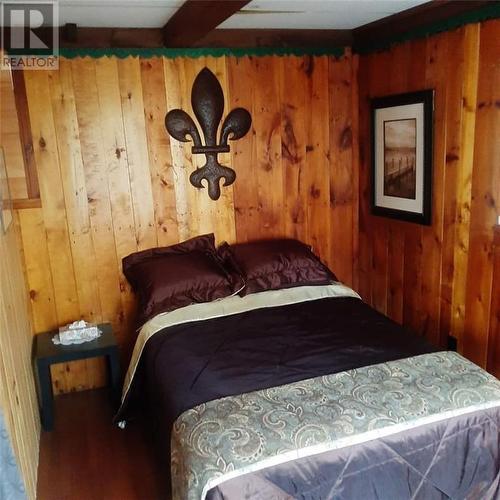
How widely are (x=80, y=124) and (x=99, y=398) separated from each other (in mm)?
1654

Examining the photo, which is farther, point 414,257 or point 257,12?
point 414,257

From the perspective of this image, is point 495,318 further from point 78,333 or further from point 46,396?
point 46,396

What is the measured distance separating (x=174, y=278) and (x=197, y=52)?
4.44 feet

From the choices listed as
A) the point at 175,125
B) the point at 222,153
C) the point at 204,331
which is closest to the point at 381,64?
the point at 222,153

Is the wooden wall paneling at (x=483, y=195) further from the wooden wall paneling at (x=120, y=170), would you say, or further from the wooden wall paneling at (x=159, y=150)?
the wooden wall paneling at (x=120, y=170)

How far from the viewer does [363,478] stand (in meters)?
1.73

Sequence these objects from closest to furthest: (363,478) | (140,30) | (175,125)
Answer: (363,478)
(140,30)
(175,125)

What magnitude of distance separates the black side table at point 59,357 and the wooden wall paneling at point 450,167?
1.88m

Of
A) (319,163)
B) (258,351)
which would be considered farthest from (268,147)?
(258,351)

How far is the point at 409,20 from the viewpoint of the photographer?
2.84 metres

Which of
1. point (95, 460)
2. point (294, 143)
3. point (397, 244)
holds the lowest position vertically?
point (95, 460)

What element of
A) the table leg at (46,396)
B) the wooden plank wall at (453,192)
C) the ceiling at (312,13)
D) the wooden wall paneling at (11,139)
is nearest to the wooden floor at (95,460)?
the table leg at (46,396)

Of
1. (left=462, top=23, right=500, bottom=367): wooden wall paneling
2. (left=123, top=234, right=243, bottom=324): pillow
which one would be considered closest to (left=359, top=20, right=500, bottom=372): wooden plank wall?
(left=462, top=23, right=500, bottom=367): wooden wall paneling

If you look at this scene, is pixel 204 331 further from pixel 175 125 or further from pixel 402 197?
pixel 402 197
